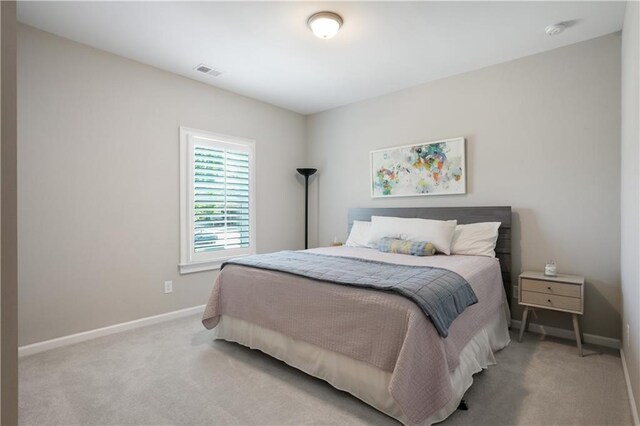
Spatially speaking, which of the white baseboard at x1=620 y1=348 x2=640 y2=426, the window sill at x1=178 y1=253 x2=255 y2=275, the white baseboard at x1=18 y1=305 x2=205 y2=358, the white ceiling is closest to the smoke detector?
the white ceiling

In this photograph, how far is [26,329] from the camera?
2611mm

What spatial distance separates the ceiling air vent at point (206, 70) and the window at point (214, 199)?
2.11ft

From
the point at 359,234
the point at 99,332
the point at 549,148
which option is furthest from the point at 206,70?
the point at 549,148

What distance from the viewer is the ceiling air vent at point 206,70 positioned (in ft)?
11.1

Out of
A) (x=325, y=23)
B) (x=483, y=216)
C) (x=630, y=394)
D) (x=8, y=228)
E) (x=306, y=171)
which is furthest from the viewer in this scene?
(x=306, y=171)

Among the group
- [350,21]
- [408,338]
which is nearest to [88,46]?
[350,21]

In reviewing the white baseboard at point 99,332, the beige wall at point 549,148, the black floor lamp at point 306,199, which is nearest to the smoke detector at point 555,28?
the beige wall at point 549,148

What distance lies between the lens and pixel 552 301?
2678mm

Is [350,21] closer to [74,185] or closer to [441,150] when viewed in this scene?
[441,150]

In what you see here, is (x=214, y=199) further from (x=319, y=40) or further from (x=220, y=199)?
(x=319, y=40)

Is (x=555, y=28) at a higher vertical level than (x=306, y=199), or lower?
higher

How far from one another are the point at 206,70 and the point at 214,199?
4.68 feet

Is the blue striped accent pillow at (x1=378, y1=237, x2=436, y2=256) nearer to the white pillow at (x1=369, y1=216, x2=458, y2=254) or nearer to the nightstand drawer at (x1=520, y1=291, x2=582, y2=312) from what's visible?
the white pillow at (x1=369, y1=216, x2=458, y2=254)

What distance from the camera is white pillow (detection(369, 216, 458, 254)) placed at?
3.17 m
